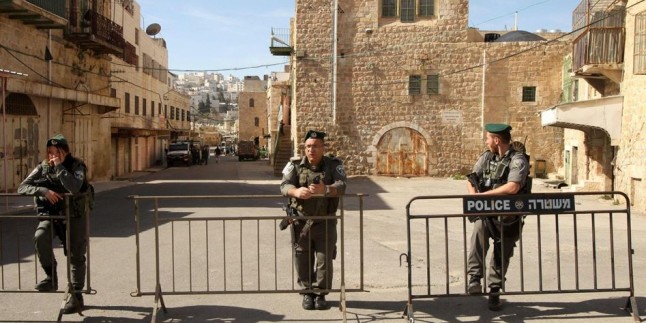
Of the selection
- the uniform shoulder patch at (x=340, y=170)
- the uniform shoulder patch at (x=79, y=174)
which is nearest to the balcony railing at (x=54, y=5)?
the uniform shoulder patch at (x=79, y=174)

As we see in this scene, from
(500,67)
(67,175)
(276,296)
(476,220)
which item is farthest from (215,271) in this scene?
(500,67)

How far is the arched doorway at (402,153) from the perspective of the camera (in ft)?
86.2

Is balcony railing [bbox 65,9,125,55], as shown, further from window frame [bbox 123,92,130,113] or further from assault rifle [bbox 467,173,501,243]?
assault rifle [bbox 467,173,501,243]

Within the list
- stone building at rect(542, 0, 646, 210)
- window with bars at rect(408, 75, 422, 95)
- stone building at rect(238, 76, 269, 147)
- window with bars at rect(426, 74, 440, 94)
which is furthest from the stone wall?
stone building at rect(238, 76, 269, 147)

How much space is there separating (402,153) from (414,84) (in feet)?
10.1

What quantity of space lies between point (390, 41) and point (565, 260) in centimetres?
1882

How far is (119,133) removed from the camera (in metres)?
30.7

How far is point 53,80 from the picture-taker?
2039 cm

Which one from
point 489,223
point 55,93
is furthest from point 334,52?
point 489,223

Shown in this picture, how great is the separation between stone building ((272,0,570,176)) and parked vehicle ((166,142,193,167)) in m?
17.7

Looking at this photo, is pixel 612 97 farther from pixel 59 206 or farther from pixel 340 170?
pixel 59 206

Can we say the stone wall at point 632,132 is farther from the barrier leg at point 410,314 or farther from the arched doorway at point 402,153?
the barrier leg at point 410,314

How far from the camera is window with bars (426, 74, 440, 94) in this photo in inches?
1026

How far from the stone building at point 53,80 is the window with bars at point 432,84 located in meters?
13.1
